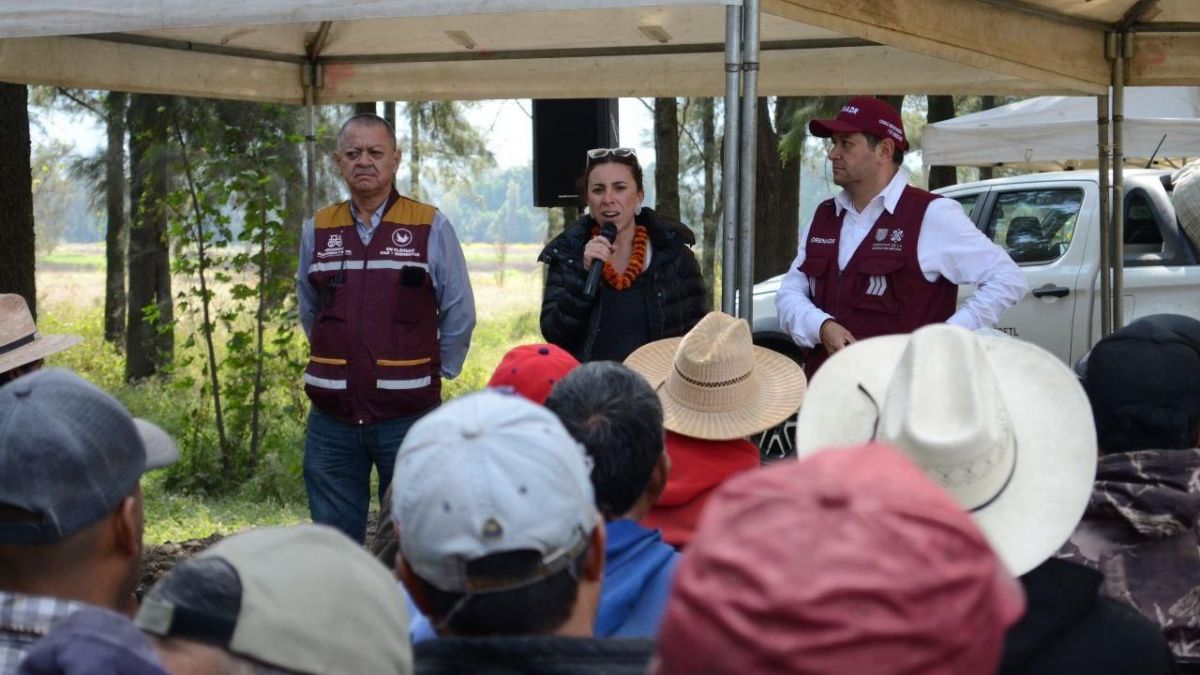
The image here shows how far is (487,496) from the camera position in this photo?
1.50 metres

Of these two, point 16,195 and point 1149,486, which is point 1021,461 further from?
point 16,195

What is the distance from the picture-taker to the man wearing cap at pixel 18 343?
11.9 feet

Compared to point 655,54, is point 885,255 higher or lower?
lower

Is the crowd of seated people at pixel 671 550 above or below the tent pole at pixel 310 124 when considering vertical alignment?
below

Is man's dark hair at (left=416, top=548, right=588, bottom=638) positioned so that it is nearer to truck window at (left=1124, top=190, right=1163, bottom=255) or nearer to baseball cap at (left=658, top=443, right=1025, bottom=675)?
baseball cap at (left=658, top=443, right=1025, bottom=675)

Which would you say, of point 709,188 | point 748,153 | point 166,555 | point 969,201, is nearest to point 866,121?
point 748,153

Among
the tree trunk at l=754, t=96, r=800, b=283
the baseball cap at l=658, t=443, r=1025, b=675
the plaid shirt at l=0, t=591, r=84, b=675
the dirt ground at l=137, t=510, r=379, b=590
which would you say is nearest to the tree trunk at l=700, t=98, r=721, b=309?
the tree trunk at l=754, t=96, r=800, b=283

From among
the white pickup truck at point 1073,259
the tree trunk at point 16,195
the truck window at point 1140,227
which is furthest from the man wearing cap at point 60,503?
the truck window at point 1140,227

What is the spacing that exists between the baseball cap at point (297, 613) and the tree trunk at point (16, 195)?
21.8ft

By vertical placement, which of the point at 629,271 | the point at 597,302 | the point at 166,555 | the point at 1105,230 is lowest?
the point at 166,555

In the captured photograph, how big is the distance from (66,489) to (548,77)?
16.6 ft

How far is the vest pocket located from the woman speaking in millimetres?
547

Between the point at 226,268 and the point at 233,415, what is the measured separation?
1.06 metres

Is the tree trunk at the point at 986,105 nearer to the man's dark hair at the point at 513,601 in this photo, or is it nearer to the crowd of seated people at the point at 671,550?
the crowd of seated people at the point at 671,550
